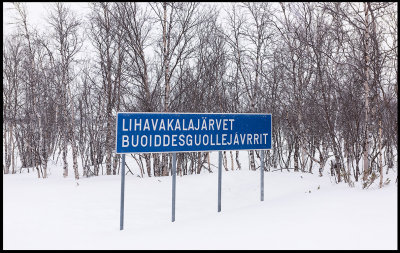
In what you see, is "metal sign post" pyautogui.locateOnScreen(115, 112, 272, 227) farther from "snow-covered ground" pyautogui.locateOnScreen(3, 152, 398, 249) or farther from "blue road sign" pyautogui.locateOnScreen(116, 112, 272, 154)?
"snow-covered ground" pyautogui.locateOnScreen(3, 152, 398, 249)

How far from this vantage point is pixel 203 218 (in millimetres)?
5270

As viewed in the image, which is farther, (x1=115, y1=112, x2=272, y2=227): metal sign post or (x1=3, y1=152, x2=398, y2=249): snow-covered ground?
(x1=115, y1=112, x2=272, y2=227): metal sign post

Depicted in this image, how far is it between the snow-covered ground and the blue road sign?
1314 mm

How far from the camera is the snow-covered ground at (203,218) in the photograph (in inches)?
142

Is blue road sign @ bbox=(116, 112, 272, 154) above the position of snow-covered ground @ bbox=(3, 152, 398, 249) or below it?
above

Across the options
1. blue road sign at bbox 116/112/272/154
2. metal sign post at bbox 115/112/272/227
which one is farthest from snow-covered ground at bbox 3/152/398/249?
blue road sign at bbox 116/112/272/154

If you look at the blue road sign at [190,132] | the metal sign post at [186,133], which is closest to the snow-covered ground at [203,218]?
the metal sign post at [186,133]

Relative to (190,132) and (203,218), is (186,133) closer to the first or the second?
(190,132)

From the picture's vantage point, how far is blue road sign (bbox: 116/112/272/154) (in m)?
5.24

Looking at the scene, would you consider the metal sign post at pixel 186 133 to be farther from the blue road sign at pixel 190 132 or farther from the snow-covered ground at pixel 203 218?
the snow-covered ground at pixel 203 218

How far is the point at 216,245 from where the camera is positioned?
11.7 ft

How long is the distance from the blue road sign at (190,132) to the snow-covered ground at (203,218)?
131cm

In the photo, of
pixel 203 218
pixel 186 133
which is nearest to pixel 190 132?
pixel 186 133

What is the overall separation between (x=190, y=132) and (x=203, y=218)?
1.61 metres
